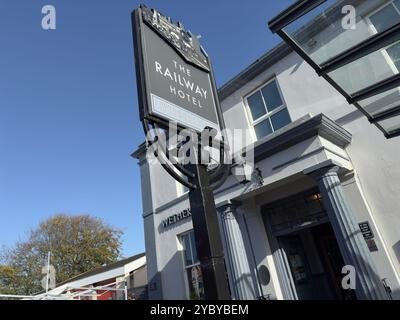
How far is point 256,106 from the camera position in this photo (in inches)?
373

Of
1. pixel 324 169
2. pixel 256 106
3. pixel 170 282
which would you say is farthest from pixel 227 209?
pixel 170 282

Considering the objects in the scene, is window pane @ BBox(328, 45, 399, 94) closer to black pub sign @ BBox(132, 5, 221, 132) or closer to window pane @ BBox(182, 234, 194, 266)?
black pub sign @ BBox(132, 5, 221, 132)

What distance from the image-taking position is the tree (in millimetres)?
28031

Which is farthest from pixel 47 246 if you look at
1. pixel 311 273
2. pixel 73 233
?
pixel 311 273

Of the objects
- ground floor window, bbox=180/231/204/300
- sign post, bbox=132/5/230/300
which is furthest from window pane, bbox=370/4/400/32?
ground floor window, bbox=180/231/204/300

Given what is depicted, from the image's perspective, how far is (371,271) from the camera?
17.4ft

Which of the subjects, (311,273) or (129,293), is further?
(129,293)

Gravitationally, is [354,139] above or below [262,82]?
below

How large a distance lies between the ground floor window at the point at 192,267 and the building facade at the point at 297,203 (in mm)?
35

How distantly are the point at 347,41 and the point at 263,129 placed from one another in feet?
18.4

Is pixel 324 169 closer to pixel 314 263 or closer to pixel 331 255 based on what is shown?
pixel 314 263

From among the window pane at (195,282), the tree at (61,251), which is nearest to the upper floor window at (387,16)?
the window pane at (195,282)

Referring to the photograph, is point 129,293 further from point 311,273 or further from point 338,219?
point 338,219
